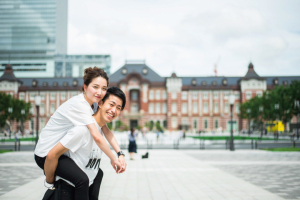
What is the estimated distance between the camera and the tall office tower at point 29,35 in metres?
103

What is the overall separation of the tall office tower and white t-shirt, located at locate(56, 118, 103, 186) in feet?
362

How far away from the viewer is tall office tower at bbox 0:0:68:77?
103 meters

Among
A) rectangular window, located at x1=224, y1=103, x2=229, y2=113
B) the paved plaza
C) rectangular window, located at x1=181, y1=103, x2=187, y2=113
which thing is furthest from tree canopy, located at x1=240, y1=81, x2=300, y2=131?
the paved plaza

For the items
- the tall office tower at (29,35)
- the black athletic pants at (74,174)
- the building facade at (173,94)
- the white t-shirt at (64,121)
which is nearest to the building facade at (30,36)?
the tall office tower at (29,35)

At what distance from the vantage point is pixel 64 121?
2.99 metres

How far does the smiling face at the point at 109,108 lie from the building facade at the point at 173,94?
208 ft

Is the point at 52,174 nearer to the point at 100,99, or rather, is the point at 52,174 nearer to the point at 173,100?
the point at 100,99

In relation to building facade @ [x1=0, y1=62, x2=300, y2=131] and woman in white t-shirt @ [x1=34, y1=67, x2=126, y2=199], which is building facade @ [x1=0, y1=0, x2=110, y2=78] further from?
woman in white t-shirt @ [x1=34, y1=67, x2=126, y2=199]

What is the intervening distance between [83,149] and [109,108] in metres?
0.52

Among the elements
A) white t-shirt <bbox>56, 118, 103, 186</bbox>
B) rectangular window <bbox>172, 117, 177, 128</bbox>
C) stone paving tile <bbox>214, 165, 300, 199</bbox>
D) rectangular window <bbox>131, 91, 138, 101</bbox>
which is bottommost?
stone paving tile <bbox>214, 165, 300, 199</bbox>

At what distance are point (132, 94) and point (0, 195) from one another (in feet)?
205

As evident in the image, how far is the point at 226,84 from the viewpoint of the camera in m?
70.6

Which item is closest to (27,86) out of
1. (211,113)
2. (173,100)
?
(173,100)

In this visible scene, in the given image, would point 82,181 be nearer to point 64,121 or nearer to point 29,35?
point 64,121
